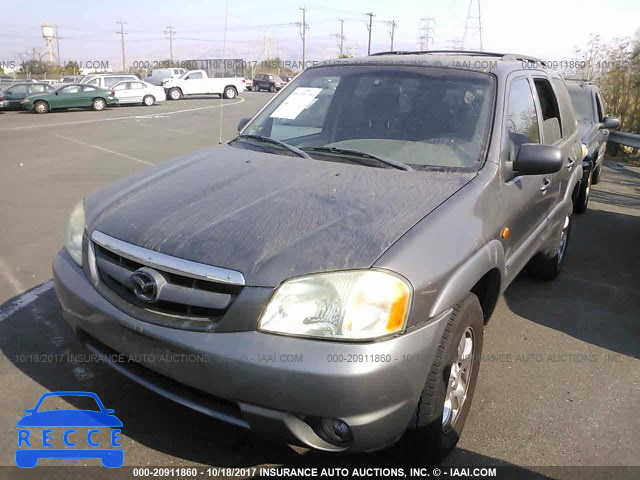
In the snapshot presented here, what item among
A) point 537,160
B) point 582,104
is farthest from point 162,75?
point 537,160

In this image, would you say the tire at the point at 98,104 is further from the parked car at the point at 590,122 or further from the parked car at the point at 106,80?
the parked car at the point at 590,122

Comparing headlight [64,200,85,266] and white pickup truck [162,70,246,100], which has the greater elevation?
headlight [64,200,85,266]

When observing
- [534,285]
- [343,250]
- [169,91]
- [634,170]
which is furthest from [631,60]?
[169,91]

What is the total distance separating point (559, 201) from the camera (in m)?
4.37

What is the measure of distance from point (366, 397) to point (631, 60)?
1508cm

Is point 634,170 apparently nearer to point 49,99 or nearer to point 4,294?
point 4,294

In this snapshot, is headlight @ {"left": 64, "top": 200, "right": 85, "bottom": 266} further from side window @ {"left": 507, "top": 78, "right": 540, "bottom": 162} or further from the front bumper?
side window @ {"left": 507, "top": 78, "right": 540, "bottom": 162}

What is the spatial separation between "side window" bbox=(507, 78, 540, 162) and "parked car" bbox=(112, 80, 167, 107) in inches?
997

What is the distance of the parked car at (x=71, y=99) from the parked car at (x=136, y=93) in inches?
57.0

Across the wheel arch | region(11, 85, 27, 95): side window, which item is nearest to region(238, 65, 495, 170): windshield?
the wheel arch

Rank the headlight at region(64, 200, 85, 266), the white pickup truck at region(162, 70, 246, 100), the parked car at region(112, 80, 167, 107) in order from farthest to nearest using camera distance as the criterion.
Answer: the white pickup truck at region(162, 70, 246, 100), the parked car at region(112, 80, 167, 107), the headlight at region(64, 200, 85, 266)

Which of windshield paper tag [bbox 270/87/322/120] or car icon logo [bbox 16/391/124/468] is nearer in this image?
car icon logo [bbox 16/391/124/468]

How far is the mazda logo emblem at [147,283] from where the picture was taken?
2.21m

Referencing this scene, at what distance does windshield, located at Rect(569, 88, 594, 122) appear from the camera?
8.68 meters
